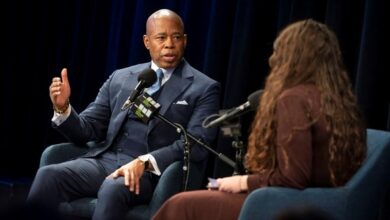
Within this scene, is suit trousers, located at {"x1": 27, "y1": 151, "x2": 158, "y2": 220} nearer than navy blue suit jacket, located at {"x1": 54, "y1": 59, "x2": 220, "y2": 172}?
Yes

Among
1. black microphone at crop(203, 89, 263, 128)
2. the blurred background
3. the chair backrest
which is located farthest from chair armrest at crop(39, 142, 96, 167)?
the chair backrest

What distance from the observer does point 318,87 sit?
8.27ft

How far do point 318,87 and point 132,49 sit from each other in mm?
2433

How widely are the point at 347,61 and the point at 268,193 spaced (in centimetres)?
147

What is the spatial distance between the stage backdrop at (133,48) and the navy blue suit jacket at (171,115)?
21.5 inches

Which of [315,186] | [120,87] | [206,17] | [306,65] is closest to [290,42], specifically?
[306,65]

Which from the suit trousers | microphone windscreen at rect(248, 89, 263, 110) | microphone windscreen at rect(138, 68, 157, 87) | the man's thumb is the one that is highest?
microphone windscreen at rect(248, 89, 263, 110)

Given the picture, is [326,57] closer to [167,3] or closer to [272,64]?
[272,64]

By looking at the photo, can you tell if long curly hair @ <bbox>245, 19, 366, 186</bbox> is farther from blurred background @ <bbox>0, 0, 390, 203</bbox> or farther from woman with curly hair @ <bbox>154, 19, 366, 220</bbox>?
blurred background @ <bbox>0, 0, 390, 203</bbox>

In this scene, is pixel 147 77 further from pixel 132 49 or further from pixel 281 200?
pixel 132 49

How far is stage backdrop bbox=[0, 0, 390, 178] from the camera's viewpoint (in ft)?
11.5

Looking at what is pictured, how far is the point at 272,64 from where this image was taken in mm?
2666

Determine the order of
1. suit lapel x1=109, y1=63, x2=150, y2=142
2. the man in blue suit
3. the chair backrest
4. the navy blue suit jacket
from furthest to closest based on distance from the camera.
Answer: suit lapel x1=109, y1=63, x2=150, y2=142, the navy blue suit jacket, the man in blue suit, the chair backrest

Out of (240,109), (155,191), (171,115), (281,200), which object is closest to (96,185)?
(155,191)
